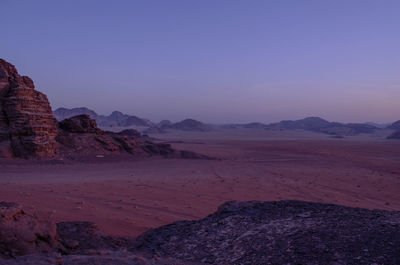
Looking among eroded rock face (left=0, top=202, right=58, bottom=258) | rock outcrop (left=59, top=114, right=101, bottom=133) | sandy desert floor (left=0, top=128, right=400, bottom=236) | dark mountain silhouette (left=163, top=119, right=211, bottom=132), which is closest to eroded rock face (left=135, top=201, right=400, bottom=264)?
eroded rock face (left=0, top=202, right=58, bottom=258)

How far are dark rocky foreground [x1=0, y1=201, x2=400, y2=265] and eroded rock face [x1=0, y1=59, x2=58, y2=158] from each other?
1363 centimetres

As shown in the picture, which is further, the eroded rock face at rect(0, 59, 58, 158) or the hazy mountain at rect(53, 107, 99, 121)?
the hazy mountain at rect(53, 107, 99, 121)

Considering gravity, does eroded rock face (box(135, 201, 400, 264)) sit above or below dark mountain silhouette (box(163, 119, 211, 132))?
below

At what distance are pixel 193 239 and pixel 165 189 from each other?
19.9 ft

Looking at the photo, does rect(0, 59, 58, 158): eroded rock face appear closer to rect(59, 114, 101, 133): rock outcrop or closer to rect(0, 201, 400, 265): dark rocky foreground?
rect(59, 114, 101, 133): rock outcrop

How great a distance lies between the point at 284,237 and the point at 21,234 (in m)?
3.70

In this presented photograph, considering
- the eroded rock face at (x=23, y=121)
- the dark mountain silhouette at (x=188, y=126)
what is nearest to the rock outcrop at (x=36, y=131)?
the eroded rock face at (x=23, y=121)

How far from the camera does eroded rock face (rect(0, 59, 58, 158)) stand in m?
17.6

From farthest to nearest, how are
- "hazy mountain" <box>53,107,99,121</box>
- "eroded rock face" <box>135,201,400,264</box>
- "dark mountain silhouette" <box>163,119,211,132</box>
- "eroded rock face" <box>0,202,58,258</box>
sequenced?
"hazy mountain" <box>53,107,99,121</box> < "dark mountain silhouette" <box>163,119,211,132</box> < "eroded rock face" <box>0,202,58,258</box> < "eroded rock face" <box>135,201,400,264</box>

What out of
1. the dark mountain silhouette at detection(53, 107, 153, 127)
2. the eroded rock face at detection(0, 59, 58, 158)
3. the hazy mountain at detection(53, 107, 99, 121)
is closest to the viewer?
the eroded rock face at detection(0, 59, 58, 158)

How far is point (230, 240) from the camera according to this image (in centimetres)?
480

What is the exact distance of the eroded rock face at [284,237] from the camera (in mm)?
3807

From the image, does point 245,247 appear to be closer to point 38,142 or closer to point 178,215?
point 178,215

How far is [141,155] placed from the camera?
2277 cm
